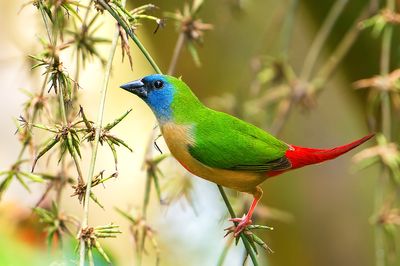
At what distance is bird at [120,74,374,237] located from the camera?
115cm

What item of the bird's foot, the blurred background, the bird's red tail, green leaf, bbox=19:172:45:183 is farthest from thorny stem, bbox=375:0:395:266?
green leaf, bbox=19:172:45:183

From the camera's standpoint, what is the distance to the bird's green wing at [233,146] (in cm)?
115

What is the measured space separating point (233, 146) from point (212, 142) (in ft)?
0.12

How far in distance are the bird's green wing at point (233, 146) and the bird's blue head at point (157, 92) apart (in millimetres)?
57

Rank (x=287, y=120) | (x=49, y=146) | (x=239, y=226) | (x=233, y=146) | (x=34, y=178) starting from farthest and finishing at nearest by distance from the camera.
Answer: (x=287, y=120) → (x=233, y=146) → (x=239, y=226) → (x=34, y=178) → (x=49, y=146)

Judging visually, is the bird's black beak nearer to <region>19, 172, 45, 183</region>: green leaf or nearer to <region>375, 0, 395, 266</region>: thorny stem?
<region>19, 172, 45, 183</region>: green leaf

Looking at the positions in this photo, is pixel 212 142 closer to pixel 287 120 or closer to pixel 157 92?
pixel 157 92

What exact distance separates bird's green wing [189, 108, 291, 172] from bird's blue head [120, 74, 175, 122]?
0.19 ft

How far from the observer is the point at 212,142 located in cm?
117

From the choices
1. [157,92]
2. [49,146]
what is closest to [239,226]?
[157,92]

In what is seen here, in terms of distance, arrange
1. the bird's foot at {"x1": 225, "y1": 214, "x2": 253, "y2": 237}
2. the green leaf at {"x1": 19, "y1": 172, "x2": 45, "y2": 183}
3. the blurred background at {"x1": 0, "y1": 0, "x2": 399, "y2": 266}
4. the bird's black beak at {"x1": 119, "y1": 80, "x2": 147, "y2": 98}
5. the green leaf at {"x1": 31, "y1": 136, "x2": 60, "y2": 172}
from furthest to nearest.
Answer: the blurred background at {"x1": 0, "y1": 0, "x2": 399, "y2": 266} < the bird's black beak at {"x1": 119, "y1": 80, "x2": 147, "y2": 98} < the bird's foot at {"x1": 225, "y1": 214, "x2": 253, "y2": 237} < the green leaf at {"x1": 19, "y1": 172, "x2": 45, "y2": 183} < the green leaf at {"x1": 31, "y1": 136, "x2": 60, "y2": 172}

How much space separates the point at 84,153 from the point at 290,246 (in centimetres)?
92

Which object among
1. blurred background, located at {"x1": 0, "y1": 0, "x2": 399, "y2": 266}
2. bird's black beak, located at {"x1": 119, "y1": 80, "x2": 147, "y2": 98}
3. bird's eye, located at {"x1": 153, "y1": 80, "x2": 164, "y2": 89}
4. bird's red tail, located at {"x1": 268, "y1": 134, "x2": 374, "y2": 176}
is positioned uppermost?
blurred background, located at {"x1": 0, "y1": 0, "x2": 399, "y2": 266}

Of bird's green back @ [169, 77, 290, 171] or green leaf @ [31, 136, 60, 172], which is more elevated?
bird's green back @ [169, 77, 290, 171]
